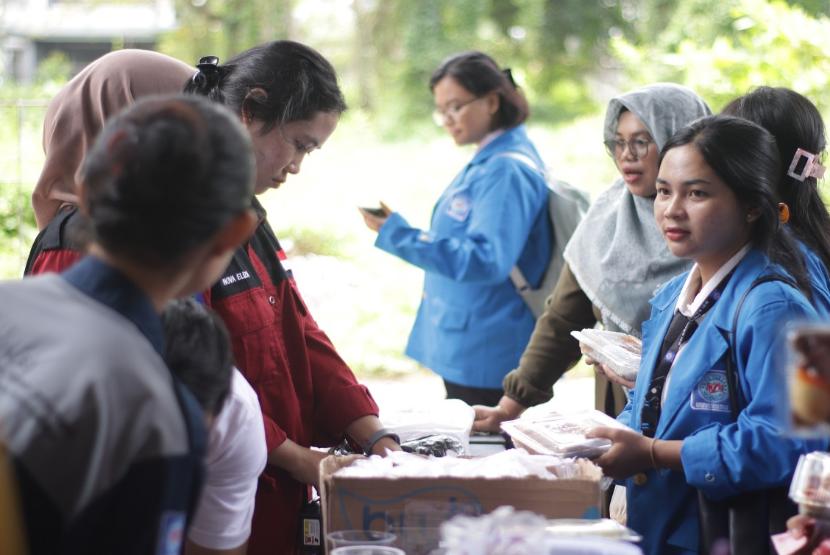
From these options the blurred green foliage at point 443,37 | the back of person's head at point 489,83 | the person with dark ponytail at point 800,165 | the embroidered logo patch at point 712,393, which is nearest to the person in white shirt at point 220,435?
the embroidered logo patch at point 712,393

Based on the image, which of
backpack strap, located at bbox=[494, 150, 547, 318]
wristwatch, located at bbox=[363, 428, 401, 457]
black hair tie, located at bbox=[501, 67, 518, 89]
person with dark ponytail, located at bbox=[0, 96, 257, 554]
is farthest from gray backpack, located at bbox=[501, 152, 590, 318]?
person with dark ponytail, located at bbox=[0, 96, 257, 554]

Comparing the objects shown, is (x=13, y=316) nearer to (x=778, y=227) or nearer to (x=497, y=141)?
(x=778, y=227)

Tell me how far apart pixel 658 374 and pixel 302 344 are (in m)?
0.80

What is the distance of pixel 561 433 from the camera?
90.1 inches

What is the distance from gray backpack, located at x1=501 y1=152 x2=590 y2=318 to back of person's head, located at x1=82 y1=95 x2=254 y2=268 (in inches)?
103

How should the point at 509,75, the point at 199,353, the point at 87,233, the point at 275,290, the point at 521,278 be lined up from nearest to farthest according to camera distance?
1. the point at 87,233
2. the point at 199,353
3. the point at 275,290
4. the point at 521,278
5. the point at 509,75

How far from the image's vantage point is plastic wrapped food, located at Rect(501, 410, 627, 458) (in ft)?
7.11

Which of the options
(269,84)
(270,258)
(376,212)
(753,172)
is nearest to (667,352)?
A: (753,172)

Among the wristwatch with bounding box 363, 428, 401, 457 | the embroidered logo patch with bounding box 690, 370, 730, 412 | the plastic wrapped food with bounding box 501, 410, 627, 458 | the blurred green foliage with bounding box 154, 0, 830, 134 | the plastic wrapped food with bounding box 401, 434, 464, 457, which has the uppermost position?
the blurred green foliage with bounding box 154, 0, 830, 134

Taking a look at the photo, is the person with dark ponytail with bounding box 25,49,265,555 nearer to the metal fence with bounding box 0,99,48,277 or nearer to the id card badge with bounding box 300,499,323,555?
the id card badge with bounding box 300,499,323,555

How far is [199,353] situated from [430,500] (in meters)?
0.54

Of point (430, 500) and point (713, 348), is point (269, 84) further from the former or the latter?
point (713, 348)

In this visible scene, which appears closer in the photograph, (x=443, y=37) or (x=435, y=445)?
(x=435, y=445)

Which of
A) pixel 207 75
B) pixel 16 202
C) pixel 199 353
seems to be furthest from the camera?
pixel 16 202
